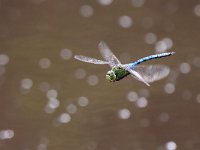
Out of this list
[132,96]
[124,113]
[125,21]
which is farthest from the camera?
[125,21]

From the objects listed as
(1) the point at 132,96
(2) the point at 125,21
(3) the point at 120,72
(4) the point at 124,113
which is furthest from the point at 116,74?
(2) the point at 125,21

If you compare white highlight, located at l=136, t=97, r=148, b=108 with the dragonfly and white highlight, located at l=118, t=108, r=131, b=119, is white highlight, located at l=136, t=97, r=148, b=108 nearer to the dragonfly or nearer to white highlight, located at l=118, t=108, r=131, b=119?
white highlight, located at l=118, t=108, r=131, b=119

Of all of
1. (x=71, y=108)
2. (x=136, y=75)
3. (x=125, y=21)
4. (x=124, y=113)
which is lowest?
(x=136, y=75)

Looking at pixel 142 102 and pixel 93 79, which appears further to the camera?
pixel 93 79

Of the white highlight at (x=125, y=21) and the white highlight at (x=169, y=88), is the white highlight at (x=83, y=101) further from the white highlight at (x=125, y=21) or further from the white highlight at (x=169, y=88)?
the white highlight at (x=125, y=21)

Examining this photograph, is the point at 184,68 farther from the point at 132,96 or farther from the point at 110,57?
the point at 110,57

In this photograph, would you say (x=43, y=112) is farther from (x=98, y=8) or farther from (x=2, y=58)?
(x=98, y=8)

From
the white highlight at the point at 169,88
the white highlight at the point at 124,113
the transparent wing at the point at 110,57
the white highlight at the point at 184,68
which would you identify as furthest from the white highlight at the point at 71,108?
the transparent wing at the point at 110,57
